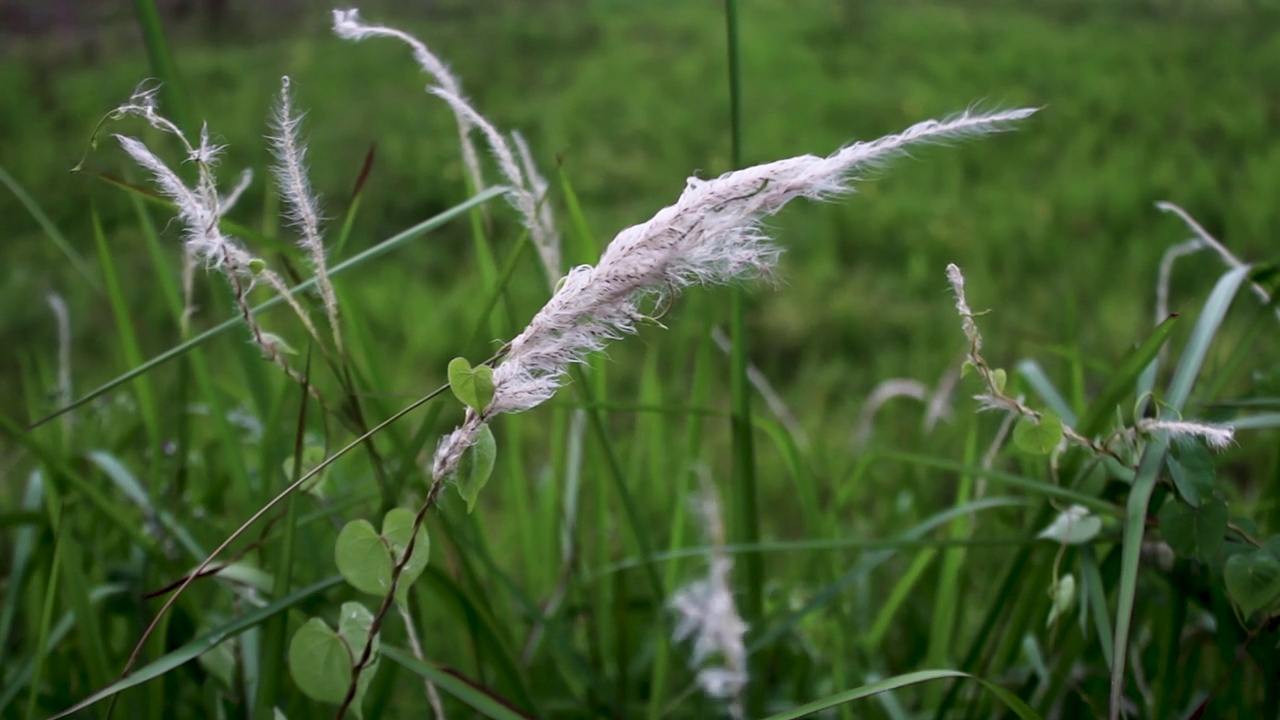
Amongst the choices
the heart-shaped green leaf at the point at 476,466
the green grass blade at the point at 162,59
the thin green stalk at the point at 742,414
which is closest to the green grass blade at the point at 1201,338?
the thin green stalk at the point at 742,414

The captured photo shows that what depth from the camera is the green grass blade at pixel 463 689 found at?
0.44 meters

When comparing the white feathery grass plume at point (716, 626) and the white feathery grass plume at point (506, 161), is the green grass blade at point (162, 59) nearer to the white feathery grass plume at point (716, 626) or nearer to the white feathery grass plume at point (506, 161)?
→ the white feathery grass plume at point (506, 161)

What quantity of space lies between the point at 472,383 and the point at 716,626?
1.19 ft

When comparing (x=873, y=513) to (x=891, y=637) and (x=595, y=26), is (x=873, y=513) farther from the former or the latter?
(x=595, y=26)

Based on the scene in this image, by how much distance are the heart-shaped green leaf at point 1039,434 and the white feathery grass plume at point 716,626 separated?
19 cm

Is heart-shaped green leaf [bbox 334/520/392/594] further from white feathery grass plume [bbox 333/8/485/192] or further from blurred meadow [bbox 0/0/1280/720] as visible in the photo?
white feathery grass plume [bbox 333/8/485/192]

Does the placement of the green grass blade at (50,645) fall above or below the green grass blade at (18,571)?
below

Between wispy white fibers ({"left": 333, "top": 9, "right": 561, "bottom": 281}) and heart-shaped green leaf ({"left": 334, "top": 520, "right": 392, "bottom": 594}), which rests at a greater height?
wispy white fibers ({"left": 333, "top": 9, "right": 561, "bottom": 281})

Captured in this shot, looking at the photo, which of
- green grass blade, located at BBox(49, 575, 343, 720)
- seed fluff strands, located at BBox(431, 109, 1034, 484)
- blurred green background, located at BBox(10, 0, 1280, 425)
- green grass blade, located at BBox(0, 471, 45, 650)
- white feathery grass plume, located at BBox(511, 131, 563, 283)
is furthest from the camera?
blurred green background, located at BBox(10, 0, 1280, 425)

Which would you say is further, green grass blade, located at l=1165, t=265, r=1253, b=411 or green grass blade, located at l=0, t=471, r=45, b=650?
green grass blade, located at l=0, t=471, r=45, b=650

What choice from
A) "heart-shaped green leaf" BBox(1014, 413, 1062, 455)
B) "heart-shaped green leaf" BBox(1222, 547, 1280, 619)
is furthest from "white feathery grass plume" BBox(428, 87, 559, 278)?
"heart-shaped green leaf" BBox(1222, 547, 1280, 619)

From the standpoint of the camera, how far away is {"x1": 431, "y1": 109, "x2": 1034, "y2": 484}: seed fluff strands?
0.29 m

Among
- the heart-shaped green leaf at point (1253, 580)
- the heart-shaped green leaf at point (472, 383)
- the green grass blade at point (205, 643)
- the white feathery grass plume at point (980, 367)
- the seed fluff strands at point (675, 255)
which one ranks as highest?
the seed fluff strands at point (675, 255)

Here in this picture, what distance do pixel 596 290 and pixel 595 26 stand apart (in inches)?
116
